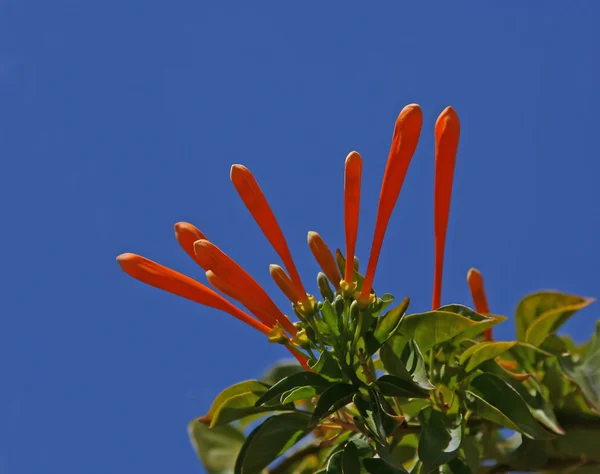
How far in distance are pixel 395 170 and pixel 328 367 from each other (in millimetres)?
602

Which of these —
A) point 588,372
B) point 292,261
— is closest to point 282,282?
point 292,261

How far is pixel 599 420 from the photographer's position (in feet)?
8.20

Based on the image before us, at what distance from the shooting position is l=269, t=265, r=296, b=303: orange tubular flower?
2.44 metres

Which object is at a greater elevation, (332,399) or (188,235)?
(188,235)

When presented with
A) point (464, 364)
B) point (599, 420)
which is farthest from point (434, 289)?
point (599, 420)

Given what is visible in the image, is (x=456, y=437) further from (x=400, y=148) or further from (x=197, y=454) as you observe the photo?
(x=197, y=454)

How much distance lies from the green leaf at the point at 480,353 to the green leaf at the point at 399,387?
0.26 m

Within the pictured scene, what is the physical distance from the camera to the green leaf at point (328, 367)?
219 centimetres

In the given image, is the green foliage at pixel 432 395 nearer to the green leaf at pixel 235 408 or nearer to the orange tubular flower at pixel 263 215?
the green leaf at pixel 235 408

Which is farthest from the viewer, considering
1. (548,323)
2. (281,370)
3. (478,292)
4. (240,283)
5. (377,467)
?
(281,370)

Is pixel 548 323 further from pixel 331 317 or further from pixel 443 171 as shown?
pixel 331 317

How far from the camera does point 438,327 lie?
2.30m

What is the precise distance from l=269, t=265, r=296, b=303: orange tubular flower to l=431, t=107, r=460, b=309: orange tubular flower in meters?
0.49

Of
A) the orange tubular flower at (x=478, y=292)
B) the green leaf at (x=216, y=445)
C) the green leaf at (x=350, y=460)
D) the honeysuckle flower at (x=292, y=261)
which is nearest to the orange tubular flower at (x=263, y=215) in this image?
the honeysuckle flower at (x=292, y=261)
